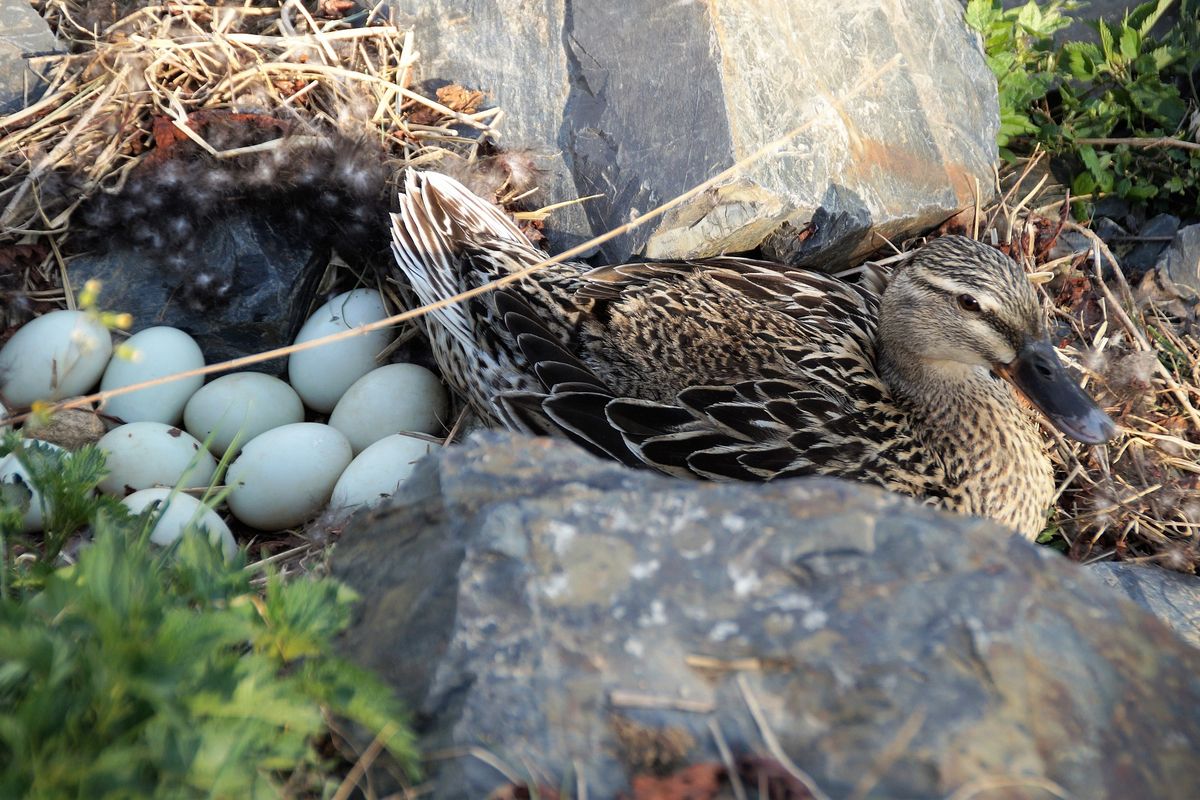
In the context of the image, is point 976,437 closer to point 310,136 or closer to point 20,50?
point 310,136

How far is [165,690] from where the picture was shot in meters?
1.15

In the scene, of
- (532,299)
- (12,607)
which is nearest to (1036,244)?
(532,299)

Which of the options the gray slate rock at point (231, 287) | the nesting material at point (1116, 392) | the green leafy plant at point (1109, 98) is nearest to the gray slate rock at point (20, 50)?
the gray slate rock at point (231, 287)

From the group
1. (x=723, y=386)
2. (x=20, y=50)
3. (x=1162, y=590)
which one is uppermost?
(x=20, y=50)

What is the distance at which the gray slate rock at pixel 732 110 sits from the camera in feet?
10.9

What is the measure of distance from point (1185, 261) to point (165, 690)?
Answer: 11.4 ft

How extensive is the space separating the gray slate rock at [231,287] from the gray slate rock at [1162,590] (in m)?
2.58

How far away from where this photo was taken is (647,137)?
3402 mm

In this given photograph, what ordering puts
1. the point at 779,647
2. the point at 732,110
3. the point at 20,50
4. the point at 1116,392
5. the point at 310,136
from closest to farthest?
the point at 779,647 < the point at 1116,392 < the point at 732,110 < the point at 310,136 < the point at 20,50

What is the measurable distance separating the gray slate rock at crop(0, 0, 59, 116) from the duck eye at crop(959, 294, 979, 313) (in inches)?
125

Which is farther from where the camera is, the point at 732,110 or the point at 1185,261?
the point at 1185,261

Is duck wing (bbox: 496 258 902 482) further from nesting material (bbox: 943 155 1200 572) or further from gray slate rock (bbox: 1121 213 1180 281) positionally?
gray slate rock (bbox: 1121 213 1180 281)

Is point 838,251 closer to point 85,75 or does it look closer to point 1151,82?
point 1151,82

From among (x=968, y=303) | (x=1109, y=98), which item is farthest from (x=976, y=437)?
(x=1109, y=98)
